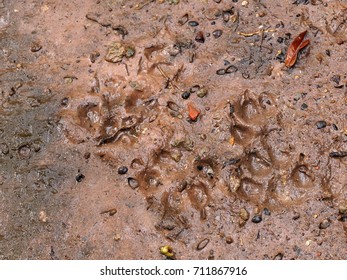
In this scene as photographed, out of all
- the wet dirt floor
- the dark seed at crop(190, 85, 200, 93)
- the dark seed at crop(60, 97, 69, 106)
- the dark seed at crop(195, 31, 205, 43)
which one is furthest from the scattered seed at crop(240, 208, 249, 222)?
the dark seed at crop(60, 97, 69, 106)

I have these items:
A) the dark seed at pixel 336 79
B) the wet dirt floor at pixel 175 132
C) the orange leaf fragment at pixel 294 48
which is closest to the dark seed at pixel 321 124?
the wet dirt floor at pixel 175 132

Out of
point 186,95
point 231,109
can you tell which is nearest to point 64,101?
point 186,95

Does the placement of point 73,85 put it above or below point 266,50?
below

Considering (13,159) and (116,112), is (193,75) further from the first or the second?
(13,159)

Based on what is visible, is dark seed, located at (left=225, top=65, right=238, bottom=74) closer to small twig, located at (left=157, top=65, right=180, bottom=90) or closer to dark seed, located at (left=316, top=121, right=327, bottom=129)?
small twig, located at (left=157, top=65, right=180, bottom=90)

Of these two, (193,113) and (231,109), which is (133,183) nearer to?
(193,113)

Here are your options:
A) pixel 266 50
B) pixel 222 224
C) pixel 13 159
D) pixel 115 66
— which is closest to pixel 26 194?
pixel 13 159

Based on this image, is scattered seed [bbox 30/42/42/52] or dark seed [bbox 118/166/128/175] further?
scattered seed [bbox 30/42/42/52]
